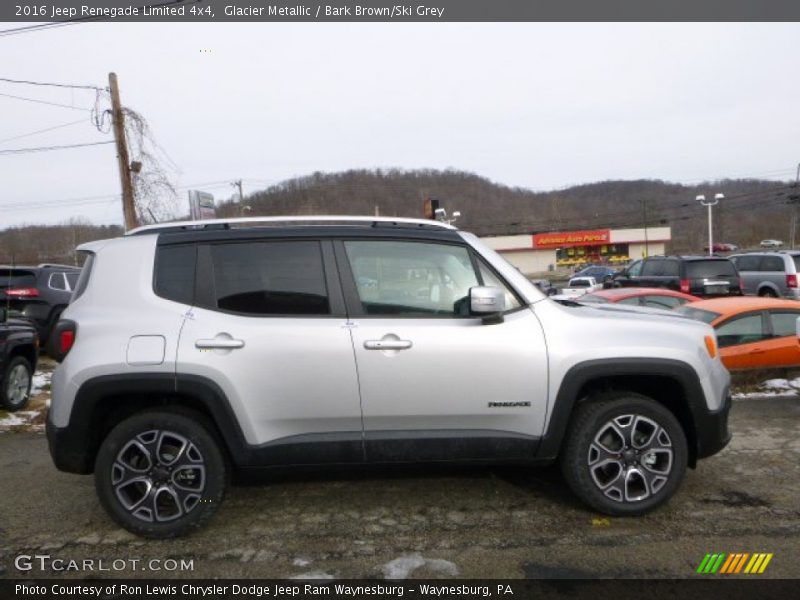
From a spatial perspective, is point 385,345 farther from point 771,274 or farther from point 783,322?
point 771,274

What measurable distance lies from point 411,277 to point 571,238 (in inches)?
3093

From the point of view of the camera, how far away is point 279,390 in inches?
144

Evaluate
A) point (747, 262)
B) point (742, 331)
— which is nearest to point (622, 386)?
point (742, 331)

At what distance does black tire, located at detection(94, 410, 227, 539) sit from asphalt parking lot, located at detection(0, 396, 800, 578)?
0.15 metres

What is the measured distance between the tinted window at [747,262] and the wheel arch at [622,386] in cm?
1735

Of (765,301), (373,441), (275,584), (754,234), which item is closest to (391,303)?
(373,441)

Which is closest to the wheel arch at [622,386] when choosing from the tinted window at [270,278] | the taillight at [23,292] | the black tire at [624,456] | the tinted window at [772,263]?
the black tire at [624,456]

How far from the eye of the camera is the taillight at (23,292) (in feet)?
34.0

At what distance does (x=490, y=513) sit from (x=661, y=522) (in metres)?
1.04

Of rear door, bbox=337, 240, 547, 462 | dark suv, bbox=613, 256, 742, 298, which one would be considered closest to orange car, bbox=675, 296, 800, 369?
rear door, bbox=337, 240, 547, 462

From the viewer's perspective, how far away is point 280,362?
3654 millimetres

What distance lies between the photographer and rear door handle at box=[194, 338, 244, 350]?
3.65 meters

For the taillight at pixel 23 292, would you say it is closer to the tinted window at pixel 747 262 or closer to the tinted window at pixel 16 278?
the tinted window at pixel 16 278

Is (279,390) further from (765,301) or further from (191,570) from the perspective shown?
(765,301)
